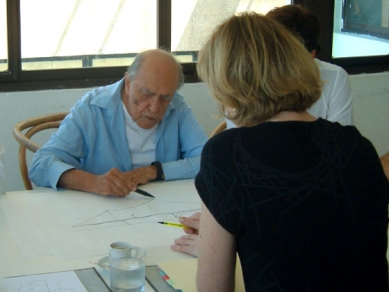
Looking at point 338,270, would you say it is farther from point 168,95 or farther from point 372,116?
point 372,116

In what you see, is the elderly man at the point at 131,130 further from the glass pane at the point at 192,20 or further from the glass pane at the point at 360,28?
the glass pane at the point at 360,28

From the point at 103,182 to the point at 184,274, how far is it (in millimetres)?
778

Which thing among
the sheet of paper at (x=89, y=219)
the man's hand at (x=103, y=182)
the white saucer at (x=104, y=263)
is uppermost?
the man's hand at (x=103, y=182)

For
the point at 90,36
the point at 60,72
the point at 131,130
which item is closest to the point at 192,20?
the point at 90,36

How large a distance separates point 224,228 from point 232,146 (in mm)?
175

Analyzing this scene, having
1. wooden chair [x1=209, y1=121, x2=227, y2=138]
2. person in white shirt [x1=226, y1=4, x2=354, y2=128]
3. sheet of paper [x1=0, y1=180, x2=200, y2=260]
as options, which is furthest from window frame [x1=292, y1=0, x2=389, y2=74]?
sheet of paper [x1=0, y1=180, x2=200, y2=260]

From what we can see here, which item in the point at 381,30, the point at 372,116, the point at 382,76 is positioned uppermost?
the point at 381,30

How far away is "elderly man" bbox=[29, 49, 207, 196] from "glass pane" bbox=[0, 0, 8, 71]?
89cm

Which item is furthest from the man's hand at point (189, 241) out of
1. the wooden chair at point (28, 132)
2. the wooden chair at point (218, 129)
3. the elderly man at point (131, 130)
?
the wooden chair at point (218, 129)

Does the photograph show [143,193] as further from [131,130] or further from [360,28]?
[360,28]

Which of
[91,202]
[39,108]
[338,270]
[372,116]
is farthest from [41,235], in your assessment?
[372,116]

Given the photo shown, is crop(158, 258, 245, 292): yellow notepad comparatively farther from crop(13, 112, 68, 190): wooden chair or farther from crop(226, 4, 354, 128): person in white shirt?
crop(13, 112, 68, 190): wooden chair

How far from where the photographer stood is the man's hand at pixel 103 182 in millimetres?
2340

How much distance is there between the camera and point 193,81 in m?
3.88
